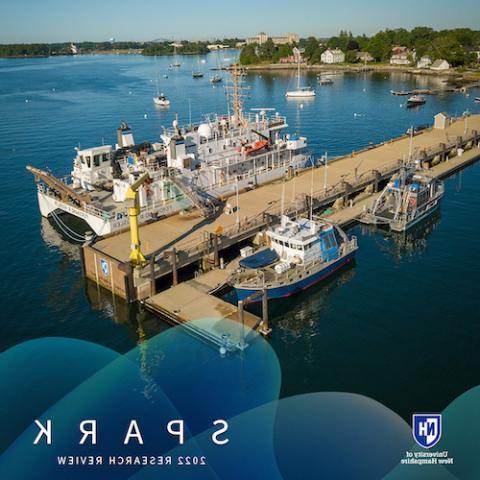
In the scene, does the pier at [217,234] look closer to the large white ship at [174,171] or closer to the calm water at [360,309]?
the large white ship at [174,171]

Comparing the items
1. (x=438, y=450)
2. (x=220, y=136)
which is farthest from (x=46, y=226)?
(x=438, y=450)

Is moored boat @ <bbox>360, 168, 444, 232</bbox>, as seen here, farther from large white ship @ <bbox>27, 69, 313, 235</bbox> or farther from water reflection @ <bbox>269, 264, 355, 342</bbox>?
large white ship @ <bbox>27, 69, 313, 235</bbox>

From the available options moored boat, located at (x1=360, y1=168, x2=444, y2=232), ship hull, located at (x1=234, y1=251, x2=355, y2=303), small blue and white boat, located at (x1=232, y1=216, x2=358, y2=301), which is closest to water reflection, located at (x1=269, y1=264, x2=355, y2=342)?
ship hull, located at (x1=234, y1=251, x2=355, y2=303)

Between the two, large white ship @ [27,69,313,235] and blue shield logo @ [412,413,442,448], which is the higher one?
large white ship @ [27,69,313,235]

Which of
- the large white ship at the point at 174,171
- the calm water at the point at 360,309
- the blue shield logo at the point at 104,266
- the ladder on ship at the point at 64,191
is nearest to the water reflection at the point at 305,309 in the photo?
the calm water at the point at 360,309

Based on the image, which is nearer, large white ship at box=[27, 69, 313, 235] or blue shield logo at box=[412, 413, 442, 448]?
blue shield logo at box=[412, 413, 442, 448]
